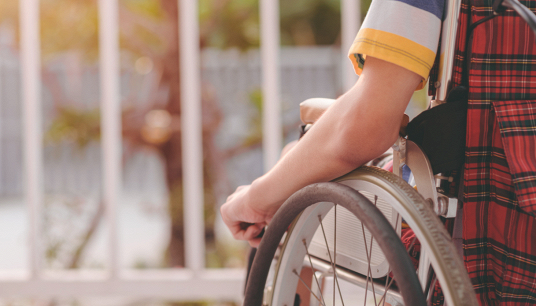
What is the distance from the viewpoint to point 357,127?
0.48 m

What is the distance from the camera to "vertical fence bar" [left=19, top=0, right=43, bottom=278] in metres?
1.50

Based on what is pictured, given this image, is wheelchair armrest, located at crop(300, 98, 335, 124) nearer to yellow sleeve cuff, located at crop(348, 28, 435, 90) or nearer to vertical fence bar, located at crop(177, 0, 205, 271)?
yellow sleeve cuff, located at crop(348, 28, 435, 90)

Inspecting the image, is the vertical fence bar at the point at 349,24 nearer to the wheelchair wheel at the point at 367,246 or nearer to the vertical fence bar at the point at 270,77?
the vertical fence bar at the point at 270,77

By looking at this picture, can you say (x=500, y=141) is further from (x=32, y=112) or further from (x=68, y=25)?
(x=68, y=25)

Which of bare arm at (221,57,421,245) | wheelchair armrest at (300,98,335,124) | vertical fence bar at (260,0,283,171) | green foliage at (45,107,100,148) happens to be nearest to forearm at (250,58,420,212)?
bare arm at (221,57,421,245)

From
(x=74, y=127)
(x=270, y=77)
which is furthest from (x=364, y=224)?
(x=74, y=127)

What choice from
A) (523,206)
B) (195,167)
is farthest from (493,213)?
(195,167)

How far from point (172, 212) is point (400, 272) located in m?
1.64

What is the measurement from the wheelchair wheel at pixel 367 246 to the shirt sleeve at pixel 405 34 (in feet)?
0.43

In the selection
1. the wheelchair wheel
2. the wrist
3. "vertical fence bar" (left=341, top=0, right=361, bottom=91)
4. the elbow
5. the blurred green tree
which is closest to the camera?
the wheelchair wheel

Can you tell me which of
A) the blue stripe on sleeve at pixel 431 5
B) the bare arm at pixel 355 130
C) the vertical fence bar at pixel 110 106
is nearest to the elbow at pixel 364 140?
the bare arm at pixel 355 130

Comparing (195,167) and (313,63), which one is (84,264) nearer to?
(195,167)

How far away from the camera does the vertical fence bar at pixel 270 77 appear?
147 cm

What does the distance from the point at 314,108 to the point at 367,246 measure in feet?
0.83
